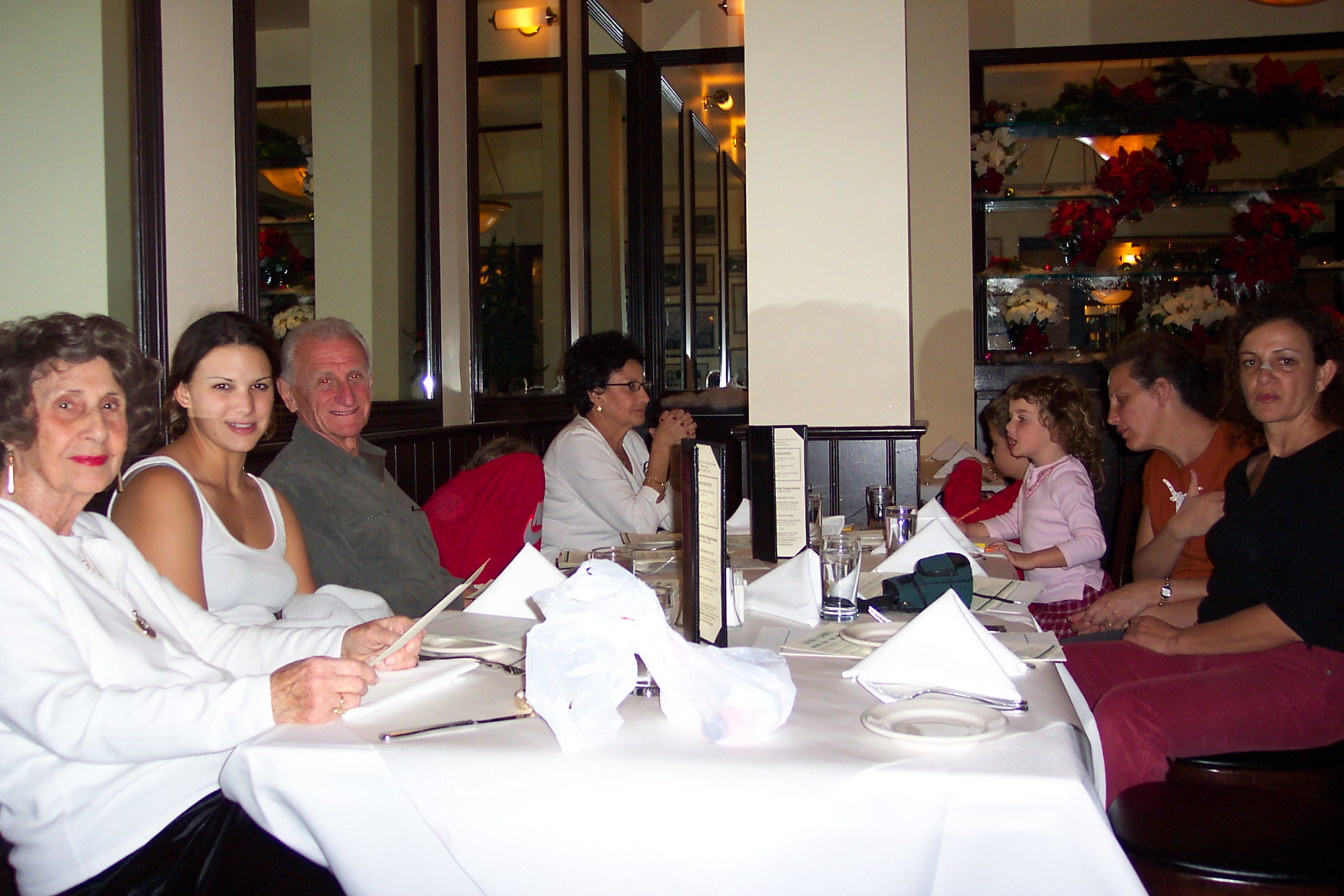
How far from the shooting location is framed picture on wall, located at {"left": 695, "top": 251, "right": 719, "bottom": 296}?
6918mm

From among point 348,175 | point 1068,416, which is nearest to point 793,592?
point 1068,416

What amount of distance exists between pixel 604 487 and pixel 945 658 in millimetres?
2111

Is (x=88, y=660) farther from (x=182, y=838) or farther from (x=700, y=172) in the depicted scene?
(x=700, y=172)

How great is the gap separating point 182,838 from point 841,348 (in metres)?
2.46

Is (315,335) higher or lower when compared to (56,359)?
higher

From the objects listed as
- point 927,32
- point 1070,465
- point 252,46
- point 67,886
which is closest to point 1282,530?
point 1070,465

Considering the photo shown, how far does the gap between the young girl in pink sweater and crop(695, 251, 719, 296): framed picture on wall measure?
396 cm

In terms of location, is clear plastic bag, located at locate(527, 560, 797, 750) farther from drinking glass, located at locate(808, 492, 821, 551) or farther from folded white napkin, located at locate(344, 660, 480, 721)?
drinking glass, located at locate(808, 492, 821, 551)

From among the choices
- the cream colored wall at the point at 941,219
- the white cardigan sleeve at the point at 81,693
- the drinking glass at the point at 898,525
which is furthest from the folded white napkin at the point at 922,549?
the cream colored wall at the point at 941,219

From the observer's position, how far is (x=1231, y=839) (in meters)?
1.46

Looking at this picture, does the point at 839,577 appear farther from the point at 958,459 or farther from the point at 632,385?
the point at 958,459

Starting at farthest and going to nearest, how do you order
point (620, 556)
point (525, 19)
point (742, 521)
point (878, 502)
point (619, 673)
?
point (525, 19), point (742, 521), point (878, 502), point (620, 556), point (619, 673)

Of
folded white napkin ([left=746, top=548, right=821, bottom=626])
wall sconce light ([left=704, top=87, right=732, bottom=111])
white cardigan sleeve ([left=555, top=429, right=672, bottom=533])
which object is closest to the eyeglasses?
white cardigan sleeve ([left=555, top=429, right=672, bottom=533])

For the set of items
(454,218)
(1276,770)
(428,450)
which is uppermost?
(454,218)
